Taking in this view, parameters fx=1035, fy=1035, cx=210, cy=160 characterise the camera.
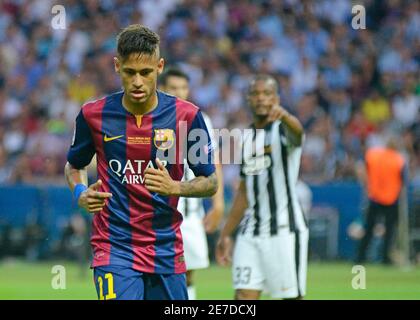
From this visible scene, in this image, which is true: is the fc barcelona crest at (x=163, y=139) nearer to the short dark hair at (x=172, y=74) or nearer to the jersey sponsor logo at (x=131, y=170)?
the jersey sponsor logo at (x=131, y=170)

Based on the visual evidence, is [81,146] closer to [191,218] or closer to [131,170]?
[131,170]

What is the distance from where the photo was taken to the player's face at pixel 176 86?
9.23 metres

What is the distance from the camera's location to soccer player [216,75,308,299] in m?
8.60

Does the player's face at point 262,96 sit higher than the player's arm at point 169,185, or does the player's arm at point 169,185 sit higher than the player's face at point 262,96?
the player's face at point 262,96

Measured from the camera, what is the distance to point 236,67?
20484 mm

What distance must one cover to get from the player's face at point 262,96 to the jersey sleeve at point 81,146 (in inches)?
94.4

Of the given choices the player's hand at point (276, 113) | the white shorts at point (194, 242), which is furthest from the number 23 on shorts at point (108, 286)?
the white shorts at point (194, 242)

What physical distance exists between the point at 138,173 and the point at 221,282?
860cm

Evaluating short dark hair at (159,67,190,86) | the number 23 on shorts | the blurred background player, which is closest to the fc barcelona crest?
the number 23 on shorts

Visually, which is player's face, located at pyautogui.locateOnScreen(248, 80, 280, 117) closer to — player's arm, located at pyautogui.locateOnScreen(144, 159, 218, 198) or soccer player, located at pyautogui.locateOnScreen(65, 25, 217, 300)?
soccer player, located at pyautogui.locateOnScreen(65, 25, 217, 300)

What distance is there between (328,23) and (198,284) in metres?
8.11

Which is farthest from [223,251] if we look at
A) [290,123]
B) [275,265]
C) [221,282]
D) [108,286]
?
[221,282]
